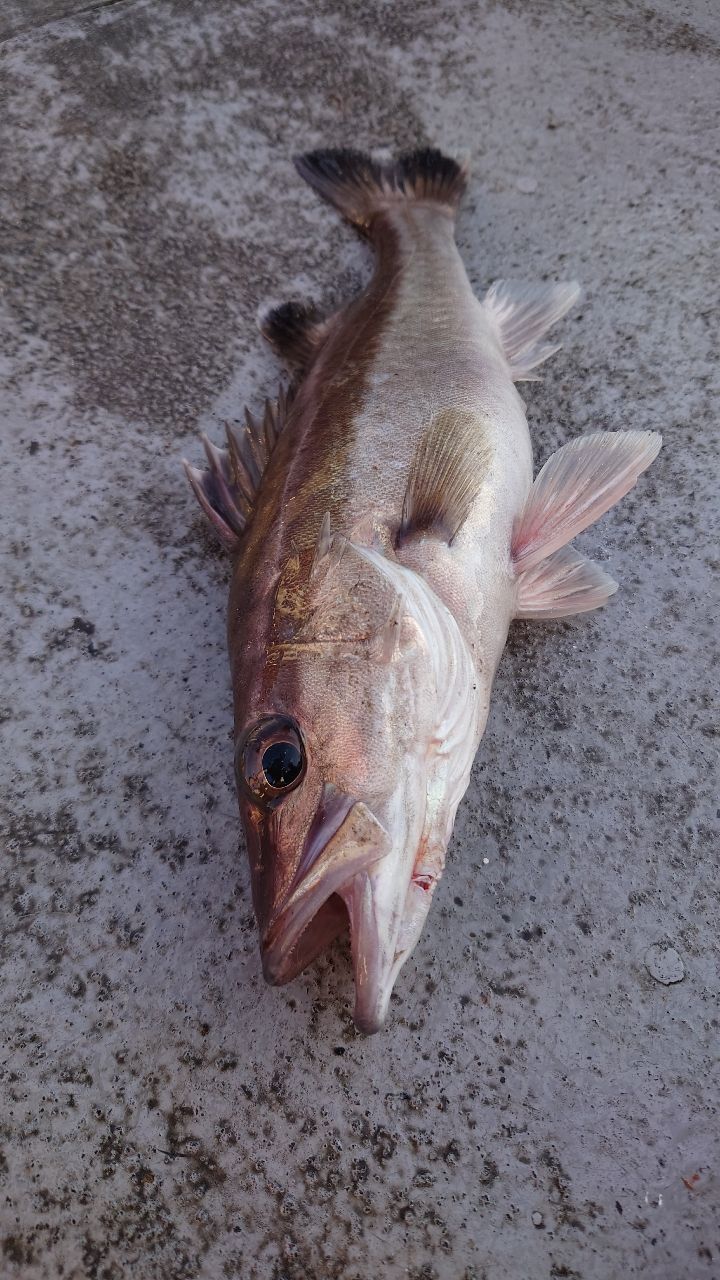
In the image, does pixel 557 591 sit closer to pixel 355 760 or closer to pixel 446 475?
pixel 446 475

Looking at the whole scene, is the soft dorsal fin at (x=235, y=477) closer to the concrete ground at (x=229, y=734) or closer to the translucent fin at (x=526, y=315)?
the concrete ground at (x=229, y=734)

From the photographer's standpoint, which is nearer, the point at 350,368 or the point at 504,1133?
the point at 504,1133

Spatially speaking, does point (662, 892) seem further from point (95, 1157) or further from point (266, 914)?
point (95, 1157)

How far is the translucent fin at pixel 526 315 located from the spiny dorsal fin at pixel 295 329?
62 centimetres

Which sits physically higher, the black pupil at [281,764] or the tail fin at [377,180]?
the tail fin at [377,180]

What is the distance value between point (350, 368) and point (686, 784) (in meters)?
1.48

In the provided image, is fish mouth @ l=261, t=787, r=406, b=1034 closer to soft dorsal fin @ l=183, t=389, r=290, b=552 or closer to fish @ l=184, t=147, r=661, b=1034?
fish @ l=184, t=147, r=661, b=1034

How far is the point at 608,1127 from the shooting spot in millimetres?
1555

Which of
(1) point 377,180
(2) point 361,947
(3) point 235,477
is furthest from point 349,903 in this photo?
(1) point 377,180

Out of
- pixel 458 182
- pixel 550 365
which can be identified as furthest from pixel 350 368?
pixel 458 182

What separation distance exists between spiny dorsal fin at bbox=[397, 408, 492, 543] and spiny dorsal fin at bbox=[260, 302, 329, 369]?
821 millimetres

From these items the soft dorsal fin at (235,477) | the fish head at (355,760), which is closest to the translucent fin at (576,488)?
the fish head at (355,760)

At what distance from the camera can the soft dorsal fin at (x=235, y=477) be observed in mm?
2066

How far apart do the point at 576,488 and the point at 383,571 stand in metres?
0.75
